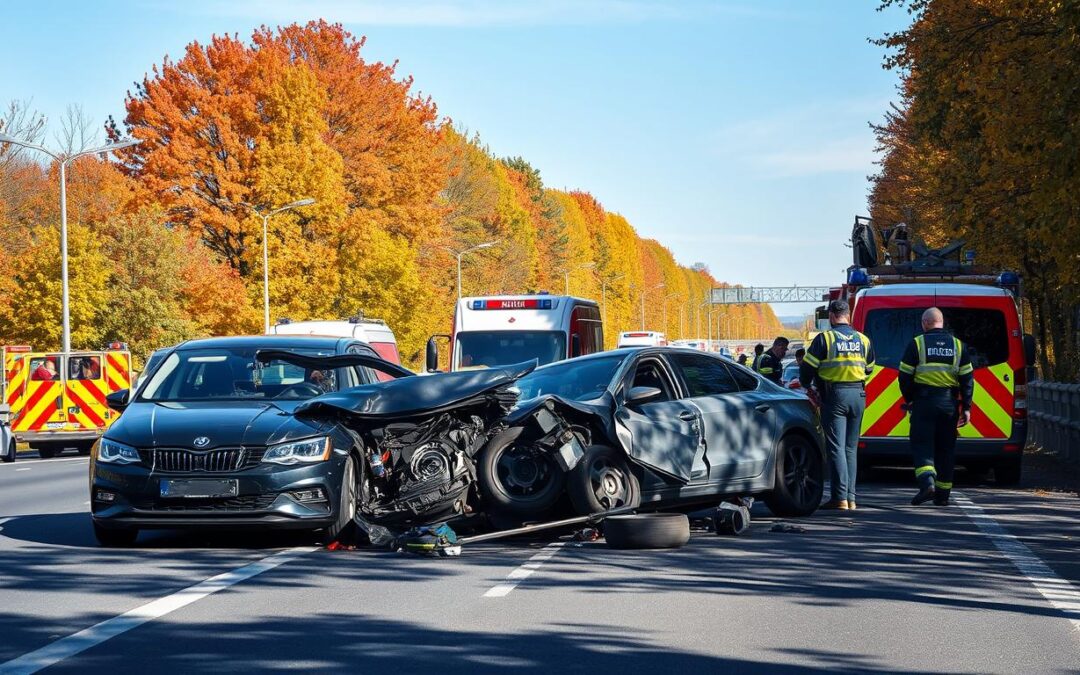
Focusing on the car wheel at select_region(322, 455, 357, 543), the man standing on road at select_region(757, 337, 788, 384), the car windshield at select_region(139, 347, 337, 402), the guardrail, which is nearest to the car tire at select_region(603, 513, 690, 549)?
the car wheel at select_region(322, 455, 357, 543)

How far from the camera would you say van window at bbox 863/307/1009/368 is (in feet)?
59.7

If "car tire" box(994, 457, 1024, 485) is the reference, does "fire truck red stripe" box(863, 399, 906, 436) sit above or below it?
above

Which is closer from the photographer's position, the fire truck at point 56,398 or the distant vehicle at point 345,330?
the distant vehicle at point 345,330

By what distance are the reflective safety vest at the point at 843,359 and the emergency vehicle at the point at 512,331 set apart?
10347 mm

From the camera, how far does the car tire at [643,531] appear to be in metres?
11.7

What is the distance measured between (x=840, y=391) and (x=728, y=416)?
192 centimetres

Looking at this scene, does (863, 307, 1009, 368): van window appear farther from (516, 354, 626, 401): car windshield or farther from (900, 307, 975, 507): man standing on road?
(516, 354, 626, 401): car windshield

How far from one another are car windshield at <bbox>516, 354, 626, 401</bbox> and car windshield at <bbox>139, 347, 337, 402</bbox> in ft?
5.52

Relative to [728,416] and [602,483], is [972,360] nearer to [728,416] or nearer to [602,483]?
[728,416]

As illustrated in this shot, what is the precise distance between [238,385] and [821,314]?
18980mm

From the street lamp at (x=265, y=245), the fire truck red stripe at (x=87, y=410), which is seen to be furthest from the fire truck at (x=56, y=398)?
the street lamp at (x=265, y=245)

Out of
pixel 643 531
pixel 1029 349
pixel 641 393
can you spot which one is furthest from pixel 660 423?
pixel 1029 349

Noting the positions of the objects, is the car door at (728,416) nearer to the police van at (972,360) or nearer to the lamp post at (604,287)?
the police van at (972,360)

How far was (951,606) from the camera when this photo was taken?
348 inches
